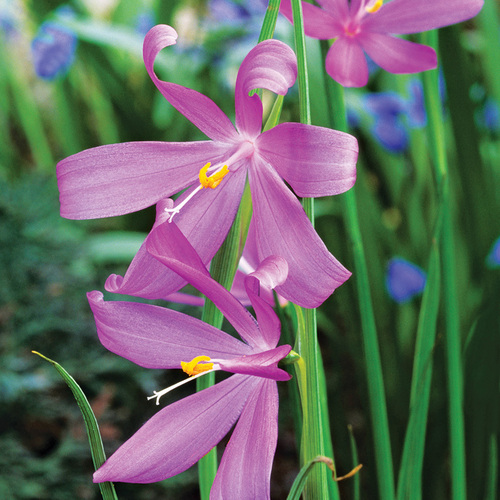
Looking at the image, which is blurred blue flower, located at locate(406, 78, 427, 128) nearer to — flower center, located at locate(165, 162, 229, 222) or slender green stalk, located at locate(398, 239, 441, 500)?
slender green stalk, located at locate(398, 239, 441, 500)

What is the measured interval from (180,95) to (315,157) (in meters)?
0.06

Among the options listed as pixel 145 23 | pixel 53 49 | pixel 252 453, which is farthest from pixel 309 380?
pixel 145 23

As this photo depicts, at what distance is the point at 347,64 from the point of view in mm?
270

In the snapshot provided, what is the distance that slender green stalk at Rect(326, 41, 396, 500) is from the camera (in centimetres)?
30

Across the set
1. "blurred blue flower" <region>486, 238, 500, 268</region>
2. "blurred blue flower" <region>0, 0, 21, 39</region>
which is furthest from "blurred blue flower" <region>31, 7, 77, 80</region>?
"blurred blue flower" <region>486, 238, 500, 268</region>

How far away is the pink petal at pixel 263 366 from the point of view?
0.21 metres

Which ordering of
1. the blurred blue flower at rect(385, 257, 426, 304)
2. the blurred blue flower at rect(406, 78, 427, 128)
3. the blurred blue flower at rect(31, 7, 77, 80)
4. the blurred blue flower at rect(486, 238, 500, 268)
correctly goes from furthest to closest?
the blurred blue flower at rect(31, 7, 77, 80), the blurred blue flower at rect(406, 78, 427, 128), the blurred blue flower at rect(385, 257, 426, 304), the blurred blue flower at rect(486, 238, 500, 268)

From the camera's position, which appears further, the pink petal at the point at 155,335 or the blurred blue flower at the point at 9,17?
the blurred blue flower at the point at 9,17

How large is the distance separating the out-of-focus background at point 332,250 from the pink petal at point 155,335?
32cm

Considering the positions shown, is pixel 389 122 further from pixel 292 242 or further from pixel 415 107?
pixel 292 242

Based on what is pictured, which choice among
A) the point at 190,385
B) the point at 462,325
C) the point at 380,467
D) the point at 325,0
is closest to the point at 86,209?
the point at 325,0

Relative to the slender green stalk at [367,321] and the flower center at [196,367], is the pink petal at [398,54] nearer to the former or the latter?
the slender green stalk at [367,321]

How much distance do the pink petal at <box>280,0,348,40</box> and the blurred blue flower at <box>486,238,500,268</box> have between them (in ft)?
1.36

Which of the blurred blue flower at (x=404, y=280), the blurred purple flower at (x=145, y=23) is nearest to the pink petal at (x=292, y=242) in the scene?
the blurred blue flower at (x=404, y=280)
